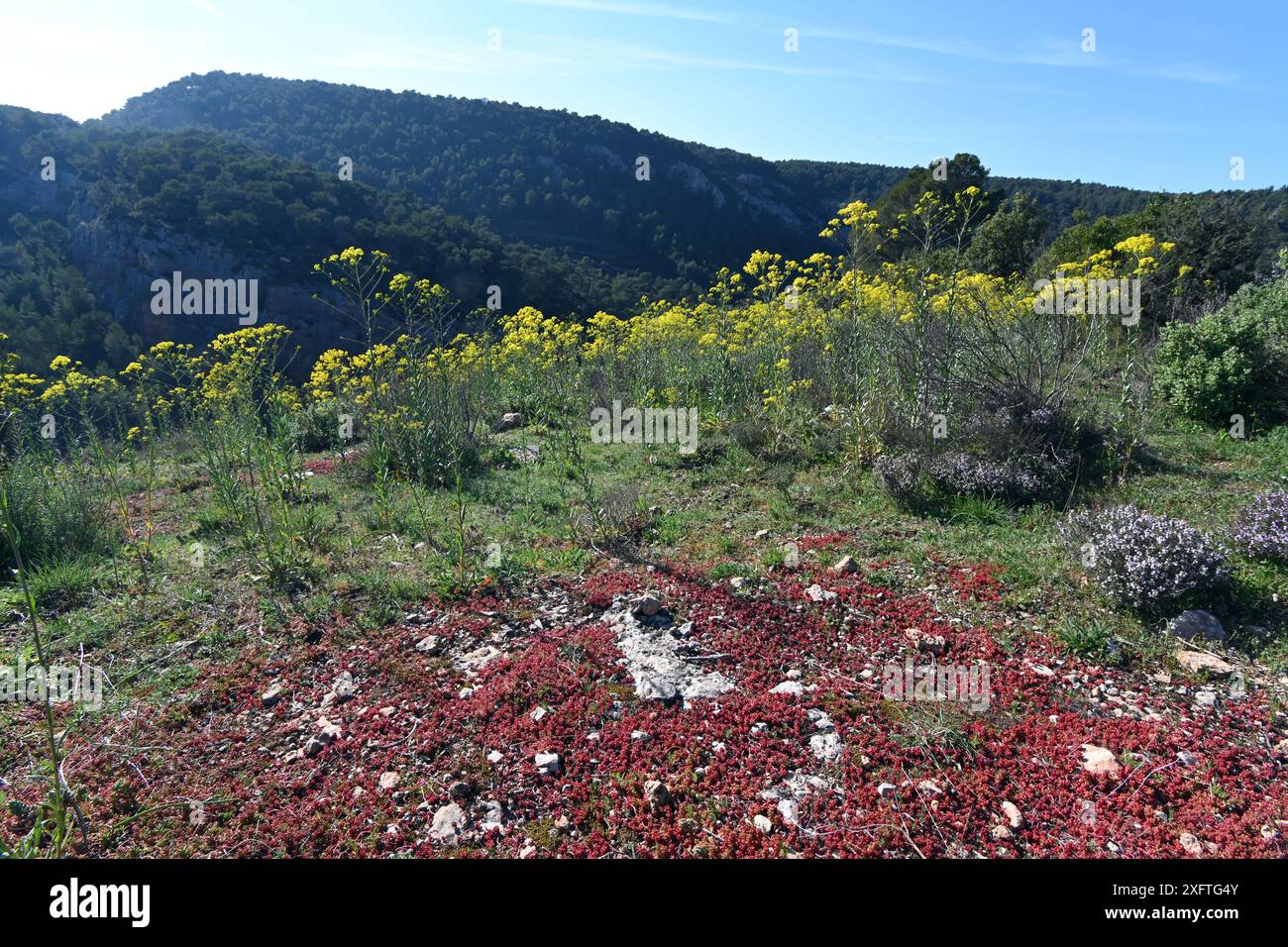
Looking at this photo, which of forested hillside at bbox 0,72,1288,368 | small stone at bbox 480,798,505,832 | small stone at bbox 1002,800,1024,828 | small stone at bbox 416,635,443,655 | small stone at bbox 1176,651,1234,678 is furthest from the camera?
forested hillside at bbox 0,72,1288,368

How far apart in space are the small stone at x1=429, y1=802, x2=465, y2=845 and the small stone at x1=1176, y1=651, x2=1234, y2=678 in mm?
3869

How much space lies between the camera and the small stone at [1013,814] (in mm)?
2436

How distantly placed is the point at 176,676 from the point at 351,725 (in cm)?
142

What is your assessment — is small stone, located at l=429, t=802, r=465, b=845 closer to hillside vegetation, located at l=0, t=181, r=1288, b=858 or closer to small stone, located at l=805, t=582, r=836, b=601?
hillside vegetation, located at l=0, t=181, r=1288, b=858

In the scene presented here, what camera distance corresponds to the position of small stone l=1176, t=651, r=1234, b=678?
10.8 feet

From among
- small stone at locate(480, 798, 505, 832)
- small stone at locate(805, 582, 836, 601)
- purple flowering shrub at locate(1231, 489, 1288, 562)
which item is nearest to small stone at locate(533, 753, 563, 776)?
small stone at locate(480, 798, 505, 832)

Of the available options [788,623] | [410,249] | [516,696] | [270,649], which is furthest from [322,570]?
[410,249]

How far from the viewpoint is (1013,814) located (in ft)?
8.09

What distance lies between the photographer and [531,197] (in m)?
47.1

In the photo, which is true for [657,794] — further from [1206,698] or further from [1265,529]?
[1265,529]

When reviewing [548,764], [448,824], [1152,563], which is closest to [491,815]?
[448,824]

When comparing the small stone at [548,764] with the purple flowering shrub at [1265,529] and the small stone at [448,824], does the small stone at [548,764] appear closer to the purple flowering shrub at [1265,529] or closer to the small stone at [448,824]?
the small stone at [448,824]

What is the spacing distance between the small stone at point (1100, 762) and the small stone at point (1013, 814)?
47 cm

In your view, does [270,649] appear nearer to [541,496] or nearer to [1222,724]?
[541,496]
